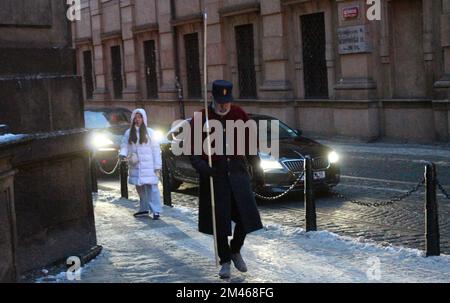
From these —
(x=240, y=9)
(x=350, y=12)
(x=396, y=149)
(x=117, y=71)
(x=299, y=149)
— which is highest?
(x=240, y=9)

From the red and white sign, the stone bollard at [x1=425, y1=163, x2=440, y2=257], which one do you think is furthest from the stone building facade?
the stone bollard at [x1=425, y1=163, x2=440, y2=257]

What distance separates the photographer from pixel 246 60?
24.5m

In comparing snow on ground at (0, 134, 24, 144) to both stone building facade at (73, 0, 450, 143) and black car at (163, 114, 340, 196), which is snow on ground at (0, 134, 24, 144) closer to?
black car at (163, 114, 340, 196)

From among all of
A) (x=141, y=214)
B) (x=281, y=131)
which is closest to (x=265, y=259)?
(x=141, y=214)

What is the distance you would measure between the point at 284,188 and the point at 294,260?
4288 millimetres

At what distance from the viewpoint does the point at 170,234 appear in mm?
9141

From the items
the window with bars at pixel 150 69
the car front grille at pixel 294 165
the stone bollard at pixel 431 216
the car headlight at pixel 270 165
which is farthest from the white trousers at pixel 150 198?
the window with bars at pixel 150 69

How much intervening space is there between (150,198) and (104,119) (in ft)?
25.4

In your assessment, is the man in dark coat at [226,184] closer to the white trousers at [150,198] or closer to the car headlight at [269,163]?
the white trousers at [150,198]

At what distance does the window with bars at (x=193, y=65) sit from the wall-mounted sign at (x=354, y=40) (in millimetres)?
8393

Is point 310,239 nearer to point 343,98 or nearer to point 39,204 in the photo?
point 39,204

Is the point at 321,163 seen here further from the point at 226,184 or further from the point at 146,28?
the point at 146,28
